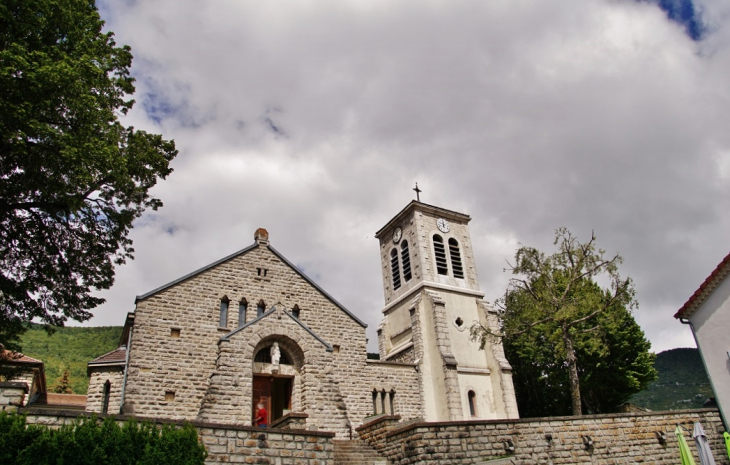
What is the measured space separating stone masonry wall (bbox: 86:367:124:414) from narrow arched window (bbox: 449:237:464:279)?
18.7 metres

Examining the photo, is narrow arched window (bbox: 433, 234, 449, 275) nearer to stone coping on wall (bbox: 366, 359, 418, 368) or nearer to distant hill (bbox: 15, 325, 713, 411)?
stone coping on wall (bbox: 366, 359, 418, 368)

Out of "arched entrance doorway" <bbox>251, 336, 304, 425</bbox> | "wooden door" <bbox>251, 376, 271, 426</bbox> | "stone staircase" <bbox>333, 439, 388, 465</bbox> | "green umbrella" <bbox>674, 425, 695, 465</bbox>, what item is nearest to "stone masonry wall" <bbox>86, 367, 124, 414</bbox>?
"wooden door" <bbox>251, 376, 271, 426</bbox>

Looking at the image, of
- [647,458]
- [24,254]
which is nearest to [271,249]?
[24,254]

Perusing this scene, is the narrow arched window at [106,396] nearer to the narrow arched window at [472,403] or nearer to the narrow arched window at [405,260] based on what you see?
the narrow arched window at [472,403]

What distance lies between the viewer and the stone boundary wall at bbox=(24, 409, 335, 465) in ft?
34.1

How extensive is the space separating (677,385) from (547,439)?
1904 inches

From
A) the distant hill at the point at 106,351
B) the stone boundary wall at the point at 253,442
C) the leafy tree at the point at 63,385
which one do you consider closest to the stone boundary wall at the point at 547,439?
the stone boundary wall at the point at 253,442

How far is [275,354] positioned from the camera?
19.3 m

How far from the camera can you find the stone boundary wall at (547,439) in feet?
45.5

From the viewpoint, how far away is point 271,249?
76.8 feet

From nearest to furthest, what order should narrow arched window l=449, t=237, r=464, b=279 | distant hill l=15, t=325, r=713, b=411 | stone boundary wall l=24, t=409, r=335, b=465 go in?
1. stone boundary wall l=24, t=409, r=335, b=465
2. narrow arched window l=449, t=237, r=464, b=279
3. distant hill l=15, t=325, r=713, b=411

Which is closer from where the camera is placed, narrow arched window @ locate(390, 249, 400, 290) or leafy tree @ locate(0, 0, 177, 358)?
leafy tree @ locate(0, 0, 177, 358)

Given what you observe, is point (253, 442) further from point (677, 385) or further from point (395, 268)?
point (677, 385)

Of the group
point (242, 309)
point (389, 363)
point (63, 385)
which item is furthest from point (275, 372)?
point (63, 385)
